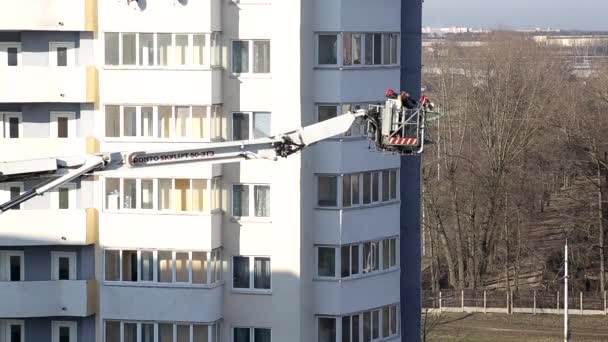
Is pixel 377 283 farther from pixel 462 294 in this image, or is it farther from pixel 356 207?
pixel 462 294

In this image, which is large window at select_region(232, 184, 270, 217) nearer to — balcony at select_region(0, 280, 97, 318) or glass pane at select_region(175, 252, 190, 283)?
glass pane at select_region(175, 252, 190, 283)

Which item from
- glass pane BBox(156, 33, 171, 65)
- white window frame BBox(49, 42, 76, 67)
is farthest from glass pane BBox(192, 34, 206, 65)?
white window frame BBox(49, 42, 76, 67)

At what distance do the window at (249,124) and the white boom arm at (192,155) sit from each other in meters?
14.5

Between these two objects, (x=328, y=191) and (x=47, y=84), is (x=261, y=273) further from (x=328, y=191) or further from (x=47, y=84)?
(x=47, y=84)

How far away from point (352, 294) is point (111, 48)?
9.11m

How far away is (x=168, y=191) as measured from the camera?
149 ft

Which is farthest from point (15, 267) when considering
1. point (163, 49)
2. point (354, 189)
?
point (354, 189)

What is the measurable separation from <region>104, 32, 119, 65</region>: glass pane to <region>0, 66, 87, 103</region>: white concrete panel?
27.8 inches

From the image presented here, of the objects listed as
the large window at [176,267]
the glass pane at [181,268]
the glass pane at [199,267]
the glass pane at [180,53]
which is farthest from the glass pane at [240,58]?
the glass pane at [181,268]

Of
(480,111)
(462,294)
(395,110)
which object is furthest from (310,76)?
(480,111)

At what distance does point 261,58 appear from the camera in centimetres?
4591

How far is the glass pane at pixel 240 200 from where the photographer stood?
1811 inches

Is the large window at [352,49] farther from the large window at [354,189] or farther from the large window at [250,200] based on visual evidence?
the large window at [250,200]

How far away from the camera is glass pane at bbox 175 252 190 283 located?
45.5 meters
